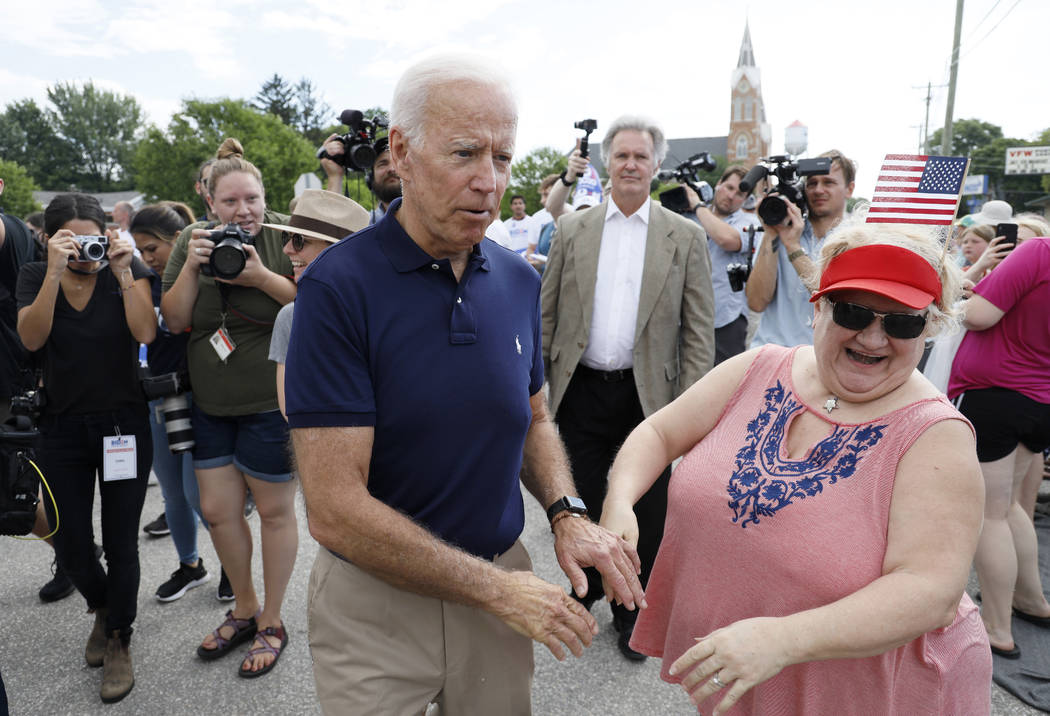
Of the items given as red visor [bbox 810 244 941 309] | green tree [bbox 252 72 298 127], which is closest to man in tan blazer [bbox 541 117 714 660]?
red visor [bbox 810 244 941 309]

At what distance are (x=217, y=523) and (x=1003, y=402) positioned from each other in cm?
375

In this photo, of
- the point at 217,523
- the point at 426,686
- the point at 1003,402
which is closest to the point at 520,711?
the point at 426,686

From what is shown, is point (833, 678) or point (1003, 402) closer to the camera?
point (833, 678)

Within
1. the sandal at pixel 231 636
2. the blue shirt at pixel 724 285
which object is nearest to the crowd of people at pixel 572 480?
the sandal at pixel 231 636

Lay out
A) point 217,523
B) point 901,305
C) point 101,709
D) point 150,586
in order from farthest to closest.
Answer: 1. point 150,586
2. point 217,523
3. point 101,709
4. point 901,305

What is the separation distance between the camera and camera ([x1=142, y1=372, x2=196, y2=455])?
300cm

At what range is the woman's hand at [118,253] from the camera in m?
2.85

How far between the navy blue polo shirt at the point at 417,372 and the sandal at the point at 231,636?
2.21m

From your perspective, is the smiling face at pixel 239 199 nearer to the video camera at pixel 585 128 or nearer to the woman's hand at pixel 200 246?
the woman's hand at pixel 200 246

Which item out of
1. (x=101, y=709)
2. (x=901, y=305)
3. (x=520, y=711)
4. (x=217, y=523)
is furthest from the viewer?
(x=217, y=523)

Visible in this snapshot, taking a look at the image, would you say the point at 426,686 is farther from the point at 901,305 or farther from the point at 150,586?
the point at 150,586

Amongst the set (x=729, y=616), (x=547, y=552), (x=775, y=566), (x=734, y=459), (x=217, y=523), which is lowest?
(x=547, y=552)

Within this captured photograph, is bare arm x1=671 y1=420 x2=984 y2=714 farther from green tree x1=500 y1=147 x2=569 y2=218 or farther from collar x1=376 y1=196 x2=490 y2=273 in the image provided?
green tree x1=500 y1=147 x2=569 y2=218

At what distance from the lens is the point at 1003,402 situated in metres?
3.18
